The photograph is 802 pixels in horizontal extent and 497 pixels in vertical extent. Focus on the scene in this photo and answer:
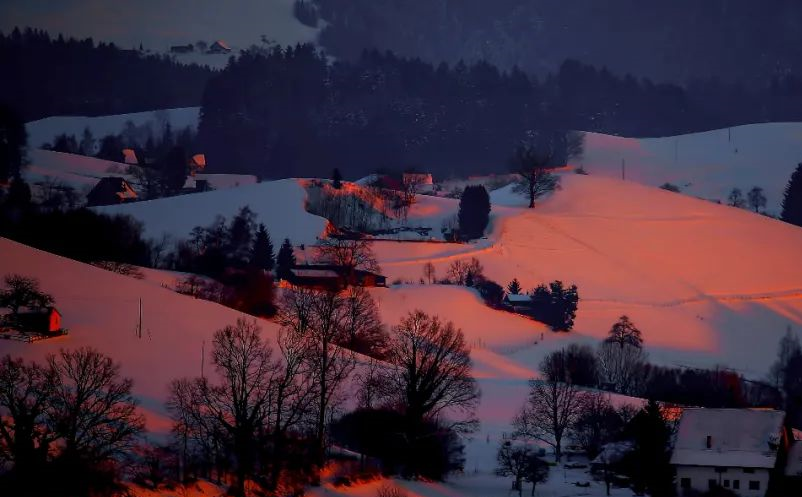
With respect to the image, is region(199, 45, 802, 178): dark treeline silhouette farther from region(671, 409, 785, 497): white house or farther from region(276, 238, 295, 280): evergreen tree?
region(671, 409, 785, 497): white house

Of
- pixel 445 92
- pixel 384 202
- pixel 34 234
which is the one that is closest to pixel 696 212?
pixel 384 202

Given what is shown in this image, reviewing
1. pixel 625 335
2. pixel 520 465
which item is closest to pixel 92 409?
pixel 520 465

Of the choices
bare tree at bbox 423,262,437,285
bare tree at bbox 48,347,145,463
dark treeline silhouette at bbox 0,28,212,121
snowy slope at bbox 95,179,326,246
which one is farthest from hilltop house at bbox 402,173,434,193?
bare tree at bbox 48,347,145,463

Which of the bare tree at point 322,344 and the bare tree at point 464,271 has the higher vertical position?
the bare tree at point 464,271

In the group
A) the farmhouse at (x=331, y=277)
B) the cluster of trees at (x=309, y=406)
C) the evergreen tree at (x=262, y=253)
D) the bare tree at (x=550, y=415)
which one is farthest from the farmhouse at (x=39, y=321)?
the evergreen tree at (x=262, y=253)

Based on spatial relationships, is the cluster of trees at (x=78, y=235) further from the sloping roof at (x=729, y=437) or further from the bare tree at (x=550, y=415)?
the sloping roof at (x=729, y=437)

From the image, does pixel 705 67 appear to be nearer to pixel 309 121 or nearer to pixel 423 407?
pixel 309 121

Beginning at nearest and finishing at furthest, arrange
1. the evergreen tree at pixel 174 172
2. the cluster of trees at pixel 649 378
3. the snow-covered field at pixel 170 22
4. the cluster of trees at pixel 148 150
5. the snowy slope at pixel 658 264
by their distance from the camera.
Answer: the cluster of trees at pixel 649 378, the snowy slope at pixel 658 264, the evergreen tree at pixel 174 172, the cluster of trees at pixel 148 150, the snow-covered field at pixel 170 22
